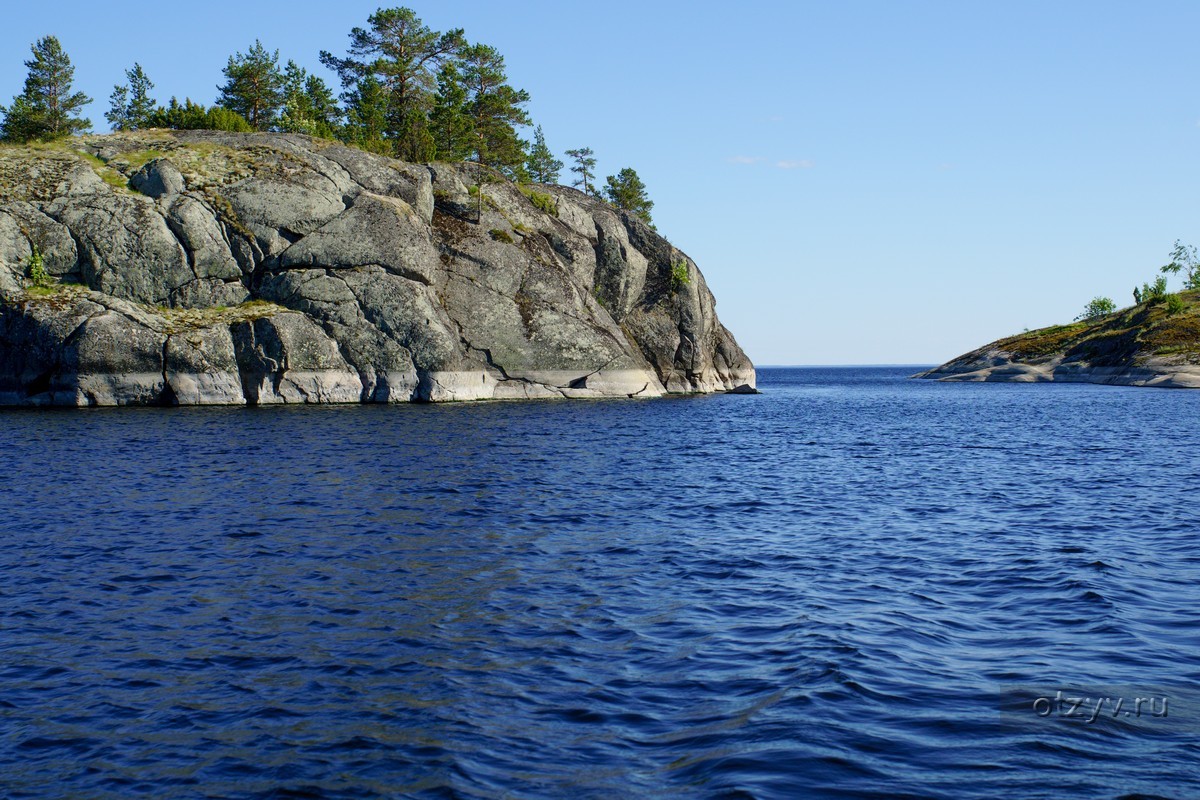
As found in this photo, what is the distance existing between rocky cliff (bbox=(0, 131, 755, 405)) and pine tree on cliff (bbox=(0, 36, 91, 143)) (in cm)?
1701

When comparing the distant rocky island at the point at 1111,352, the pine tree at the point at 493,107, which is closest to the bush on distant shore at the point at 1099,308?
the distant rocky island at the point at 1111,352

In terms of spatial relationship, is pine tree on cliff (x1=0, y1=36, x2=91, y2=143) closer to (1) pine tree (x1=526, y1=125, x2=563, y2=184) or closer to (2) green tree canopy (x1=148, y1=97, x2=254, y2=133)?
(2) green tree canopy (x1=148, y1=97, x2=254, y2=133)

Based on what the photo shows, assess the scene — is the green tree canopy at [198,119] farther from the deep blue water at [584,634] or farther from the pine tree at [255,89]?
the deep blue water at [584,634]

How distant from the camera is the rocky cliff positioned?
58125 mm

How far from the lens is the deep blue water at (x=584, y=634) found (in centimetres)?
939

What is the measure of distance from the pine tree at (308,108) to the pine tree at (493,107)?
1506 centimetres

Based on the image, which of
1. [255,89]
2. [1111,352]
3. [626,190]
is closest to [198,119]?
[255,89]

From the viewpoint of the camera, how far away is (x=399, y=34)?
304 ft

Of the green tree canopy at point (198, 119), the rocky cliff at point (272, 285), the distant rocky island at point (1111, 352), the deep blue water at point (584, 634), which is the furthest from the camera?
the distant rocky island at point (1111, 352)

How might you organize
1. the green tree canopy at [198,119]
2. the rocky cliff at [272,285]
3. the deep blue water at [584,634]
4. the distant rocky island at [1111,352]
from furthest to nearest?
the distant rocky island at [1111,352], the green tree canopy at [198,119], the rocky cliff at [272,285], the deep blue water at [584,634]

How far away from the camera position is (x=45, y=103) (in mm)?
84625

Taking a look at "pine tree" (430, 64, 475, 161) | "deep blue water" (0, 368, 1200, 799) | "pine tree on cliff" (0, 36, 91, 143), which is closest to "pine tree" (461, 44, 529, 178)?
→ "pine tree" (430, 64, 475, 161)

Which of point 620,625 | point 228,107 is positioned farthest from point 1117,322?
point 620,625

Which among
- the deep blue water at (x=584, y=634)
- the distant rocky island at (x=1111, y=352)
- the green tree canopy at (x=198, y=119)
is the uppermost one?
the green tree canopy at (x=198, y=119)
